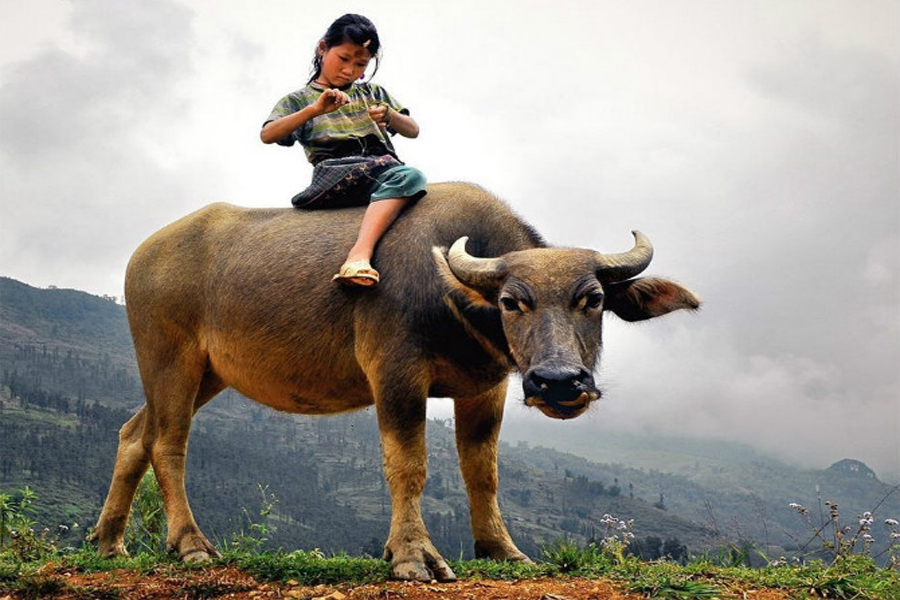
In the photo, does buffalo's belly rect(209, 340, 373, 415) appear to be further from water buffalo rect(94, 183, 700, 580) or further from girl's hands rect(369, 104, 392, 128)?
girl's hands rect(369, 104, 392, 128)

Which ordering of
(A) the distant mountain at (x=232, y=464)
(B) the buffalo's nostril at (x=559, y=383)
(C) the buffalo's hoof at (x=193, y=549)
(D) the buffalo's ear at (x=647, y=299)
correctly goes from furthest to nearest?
(A) the distant mountain at (x=232, y=464)
(C) the buffalo's hoof at (x=193, y=549)
(D) the buffalo's ear at (x=647, y=299)
(B) the buffalo's nostril at (x=559, y=383)

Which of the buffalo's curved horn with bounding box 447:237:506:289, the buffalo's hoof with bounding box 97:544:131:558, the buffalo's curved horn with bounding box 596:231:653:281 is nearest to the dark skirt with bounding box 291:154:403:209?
the buffalo's curved horn with bounding box 447:237:506:289

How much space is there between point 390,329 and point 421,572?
150 centimetres

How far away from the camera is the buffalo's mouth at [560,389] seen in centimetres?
448

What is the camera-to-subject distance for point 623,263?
17.2ft

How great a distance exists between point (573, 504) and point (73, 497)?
125m

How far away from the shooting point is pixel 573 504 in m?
198

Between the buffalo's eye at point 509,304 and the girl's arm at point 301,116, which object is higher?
the girl's arm at point 301,116

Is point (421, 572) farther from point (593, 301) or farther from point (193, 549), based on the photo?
point (193, 549)

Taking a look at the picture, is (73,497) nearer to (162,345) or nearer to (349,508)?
(349,508)

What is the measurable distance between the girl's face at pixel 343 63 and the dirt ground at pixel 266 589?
355 centimetres

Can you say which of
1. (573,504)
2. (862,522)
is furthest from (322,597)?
(573,504)

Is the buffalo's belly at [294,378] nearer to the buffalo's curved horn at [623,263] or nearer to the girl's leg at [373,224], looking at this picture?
the girl's leg at [373,224]

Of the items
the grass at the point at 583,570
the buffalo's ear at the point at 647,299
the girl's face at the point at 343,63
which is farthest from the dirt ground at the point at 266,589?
the girl's face at the point at 343,63
